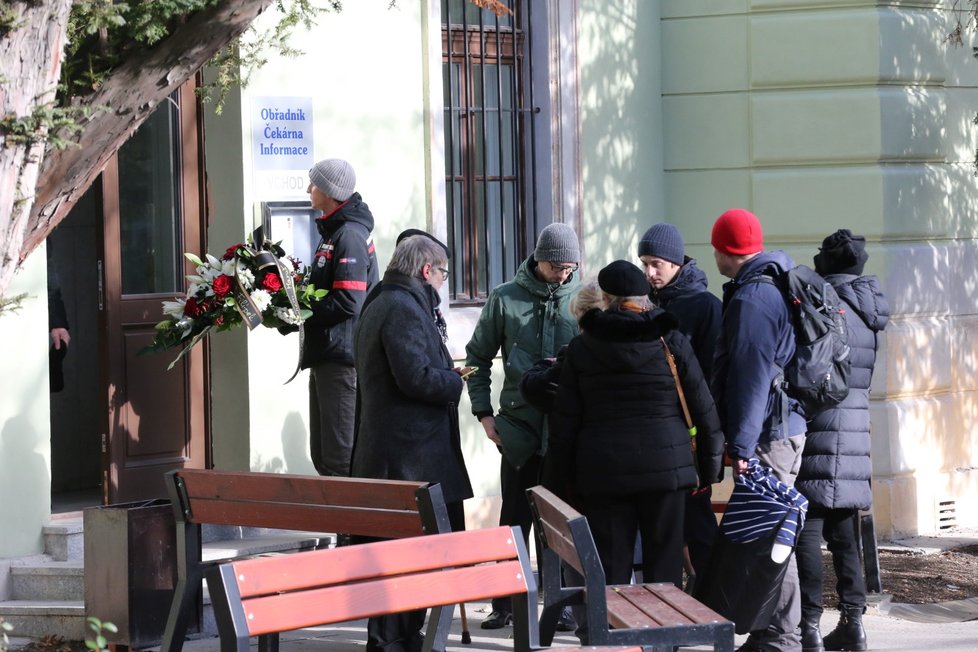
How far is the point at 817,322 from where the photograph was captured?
242 inches

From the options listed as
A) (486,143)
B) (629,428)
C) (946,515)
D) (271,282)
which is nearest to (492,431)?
(271,282)

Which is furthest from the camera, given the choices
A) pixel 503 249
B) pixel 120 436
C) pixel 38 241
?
pixel 503 249

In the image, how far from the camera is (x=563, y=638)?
23.1 feet

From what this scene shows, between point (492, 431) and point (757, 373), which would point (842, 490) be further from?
point (492, 431)

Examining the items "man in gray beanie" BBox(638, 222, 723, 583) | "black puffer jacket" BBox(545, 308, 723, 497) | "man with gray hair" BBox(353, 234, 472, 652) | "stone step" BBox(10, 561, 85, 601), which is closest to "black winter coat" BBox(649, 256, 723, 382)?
"man in gray beanie" BBox(638, 222, 723, 583)

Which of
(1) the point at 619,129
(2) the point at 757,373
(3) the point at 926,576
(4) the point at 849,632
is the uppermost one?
(1) the point at 619,129

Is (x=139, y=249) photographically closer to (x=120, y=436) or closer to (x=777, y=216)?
(x=120, y=436)

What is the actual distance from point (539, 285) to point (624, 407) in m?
1.39

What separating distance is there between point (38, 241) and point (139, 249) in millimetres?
3973

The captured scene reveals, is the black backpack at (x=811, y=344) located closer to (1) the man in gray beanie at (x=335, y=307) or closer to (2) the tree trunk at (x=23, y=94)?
(1) the man in gray beanie at (x=335, y=307)

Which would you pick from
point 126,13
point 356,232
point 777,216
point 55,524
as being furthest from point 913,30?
point 126,13

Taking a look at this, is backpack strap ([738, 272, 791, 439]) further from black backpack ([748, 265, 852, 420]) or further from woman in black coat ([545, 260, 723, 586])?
woman in black coat ([545, 260, 723, 586])

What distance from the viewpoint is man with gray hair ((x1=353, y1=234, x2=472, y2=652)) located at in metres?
6.17

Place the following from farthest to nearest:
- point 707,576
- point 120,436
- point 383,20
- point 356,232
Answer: point 383,20 < point 120,436 < point 356,232 < point 707,576
